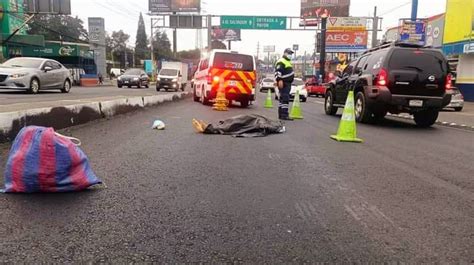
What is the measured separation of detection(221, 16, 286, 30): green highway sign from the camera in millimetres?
42406

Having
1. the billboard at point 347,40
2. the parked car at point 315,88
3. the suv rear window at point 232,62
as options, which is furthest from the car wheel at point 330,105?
the billboard at point 347,40

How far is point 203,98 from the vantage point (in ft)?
57.9

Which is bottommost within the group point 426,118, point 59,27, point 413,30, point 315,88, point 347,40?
point 315,88

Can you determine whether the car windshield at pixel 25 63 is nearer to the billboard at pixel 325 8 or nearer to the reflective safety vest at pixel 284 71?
the reflective safety vest at pixel 284 71

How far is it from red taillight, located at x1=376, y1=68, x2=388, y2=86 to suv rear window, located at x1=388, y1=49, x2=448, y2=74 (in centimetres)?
20

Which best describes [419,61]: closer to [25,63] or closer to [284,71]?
[284,71]

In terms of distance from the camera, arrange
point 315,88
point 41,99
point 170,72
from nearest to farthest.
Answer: point 41,99 < point 170,72 < point 315,88

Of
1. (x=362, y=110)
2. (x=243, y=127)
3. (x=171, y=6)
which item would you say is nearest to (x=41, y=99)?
(x=243, y=127)

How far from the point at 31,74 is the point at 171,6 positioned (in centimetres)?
3413

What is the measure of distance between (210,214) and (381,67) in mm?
8037

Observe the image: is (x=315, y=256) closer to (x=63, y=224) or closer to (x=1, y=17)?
(x=63, y=224)

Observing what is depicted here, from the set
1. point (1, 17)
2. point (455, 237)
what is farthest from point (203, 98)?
point (1, 17)

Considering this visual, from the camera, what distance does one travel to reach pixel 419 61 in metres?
10.4

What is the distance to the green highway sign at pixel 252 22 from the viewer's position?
139ft
